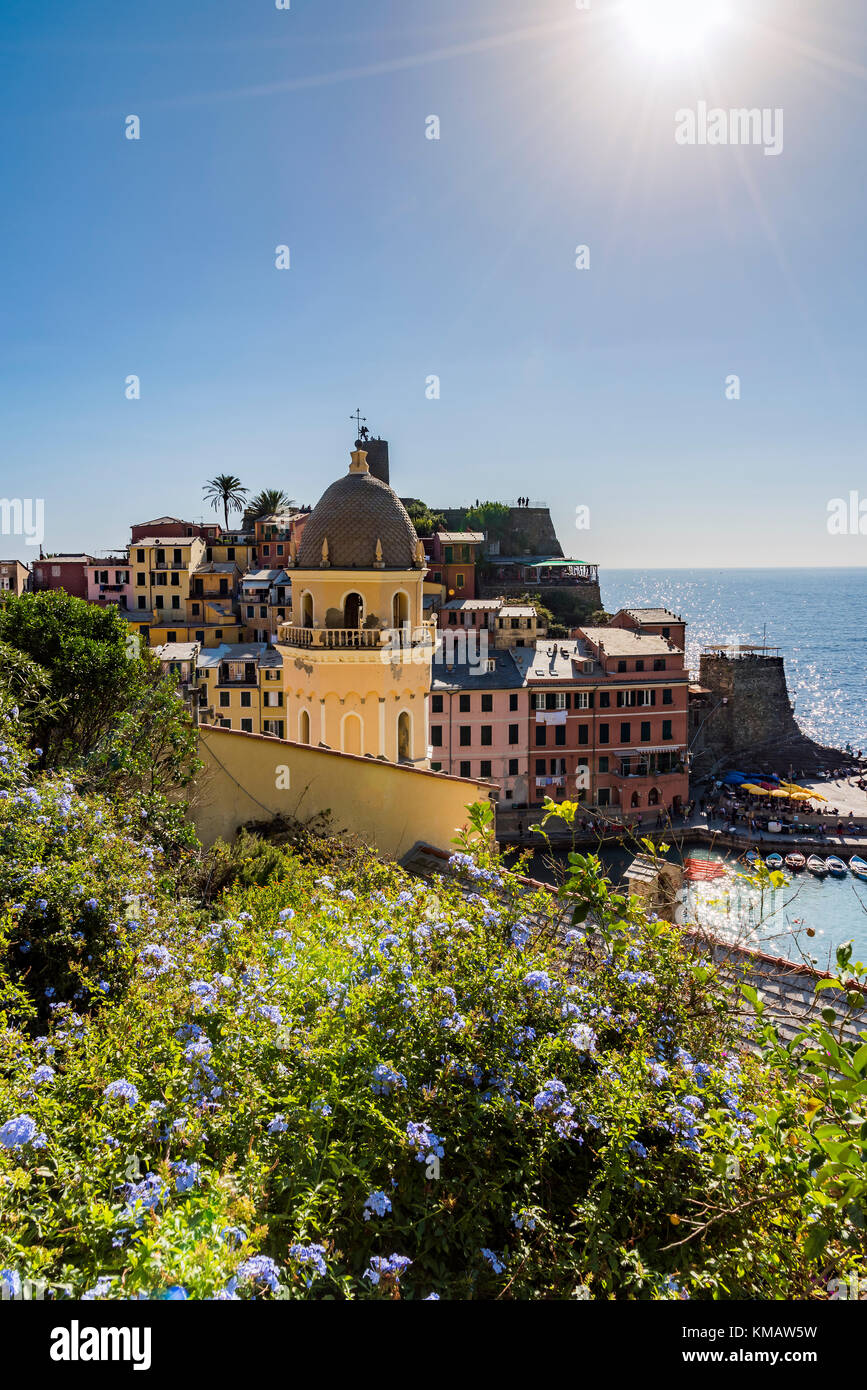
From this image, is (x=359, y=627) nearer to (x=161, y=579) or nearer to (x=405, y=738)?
(x=405, y=738)

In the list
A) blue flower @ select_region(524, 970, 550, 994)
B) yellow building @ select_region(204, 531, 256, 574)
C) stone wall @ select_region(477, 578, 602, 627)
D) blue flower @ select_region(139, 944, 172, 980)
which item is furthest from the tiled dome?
stone wall @ select_region(477, 578, 602, 627)

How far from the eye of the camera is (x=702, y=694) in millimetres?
61000

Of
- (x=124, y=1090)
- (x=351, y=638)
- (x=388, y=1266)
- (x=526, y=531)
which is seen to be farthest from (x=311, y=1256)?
(x=526, y=531)

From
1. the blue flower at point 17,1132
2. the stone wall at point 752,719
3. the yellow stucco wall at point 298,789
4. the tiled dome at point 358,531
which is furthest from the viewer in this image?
the stone wall at point 752,719

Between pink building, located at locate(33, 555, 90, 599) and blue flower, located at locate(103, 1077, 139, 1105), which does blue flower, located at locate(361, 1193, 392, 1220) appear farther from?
pink building, located at locate(33, 555, 90, 599)

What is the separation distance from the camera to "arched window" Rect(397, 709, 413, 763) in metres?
17.2

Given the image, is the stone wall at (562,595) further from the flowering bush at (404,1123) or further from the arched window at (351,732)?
the flowering bush at (404,1123)

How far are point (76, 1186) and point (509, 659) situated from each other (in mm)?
44380

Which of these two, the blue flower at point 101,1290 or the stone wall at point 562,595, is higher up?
the stone wall at point 562,595

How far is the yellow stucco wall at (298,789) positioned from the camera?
11523 millimetres

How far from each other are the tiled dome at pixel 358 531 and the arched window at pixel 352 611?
793mm

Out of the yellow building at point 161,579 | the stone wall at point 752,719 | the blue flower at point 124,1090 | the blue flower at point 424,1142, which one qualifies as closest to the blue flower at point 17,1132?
the blue flower at point 124,1090

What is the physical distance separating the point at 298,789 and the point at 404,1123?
26.9ft
